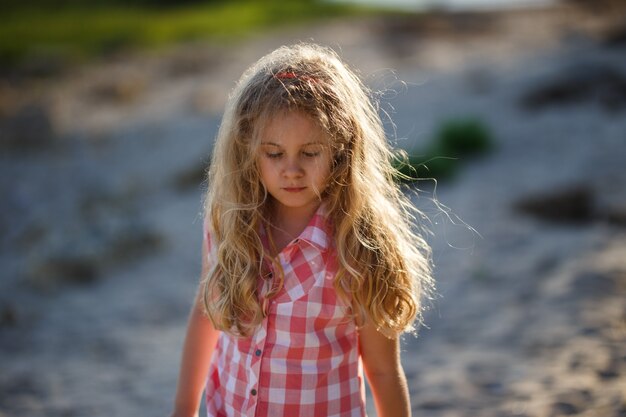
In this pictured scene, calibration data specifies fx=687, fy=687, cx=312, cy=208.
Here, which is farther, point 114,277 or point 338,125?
point 114,277

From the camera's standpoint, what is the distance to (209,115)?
36.6ft

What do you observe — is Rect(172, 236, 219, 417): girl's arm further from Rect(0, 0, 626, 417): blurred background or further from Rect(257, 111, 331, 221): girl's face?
Rect(0, 0, 626, 417): blurred background

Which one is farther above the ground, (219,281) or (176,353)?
(176,353)

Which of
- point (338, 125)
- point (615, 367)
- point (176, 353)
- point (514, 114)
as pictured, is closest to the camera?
point (338, 125)

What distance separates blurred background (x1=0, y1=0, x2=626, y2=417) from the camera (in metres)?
3.80

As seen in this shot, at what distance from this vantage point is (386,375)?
188cm

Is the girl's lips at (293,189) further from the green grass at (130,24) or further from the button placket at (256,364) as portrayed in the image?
the green grass at (130,24)

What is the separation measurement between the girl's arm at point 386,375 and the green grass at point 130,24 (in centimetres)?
1571

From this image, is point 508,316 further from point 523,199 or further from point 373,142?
point 373,142

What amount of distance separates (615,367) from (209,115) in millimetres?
8677

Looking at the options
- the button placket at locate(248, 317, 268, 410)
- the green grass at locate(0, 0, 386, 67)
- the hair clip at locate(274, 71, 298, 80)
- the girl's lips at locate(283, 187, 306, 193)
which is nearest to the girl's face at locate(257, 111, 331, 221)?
the girl's lips at locate(283, 187, 306, 193)

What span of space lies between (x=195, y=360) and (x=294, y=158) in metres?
0.73

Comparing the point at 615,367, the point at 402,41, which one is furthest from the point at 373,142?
the point at 402,41

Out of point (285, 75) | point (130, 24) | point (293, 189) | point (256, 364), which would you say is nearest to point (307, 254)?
point (293, 189)
